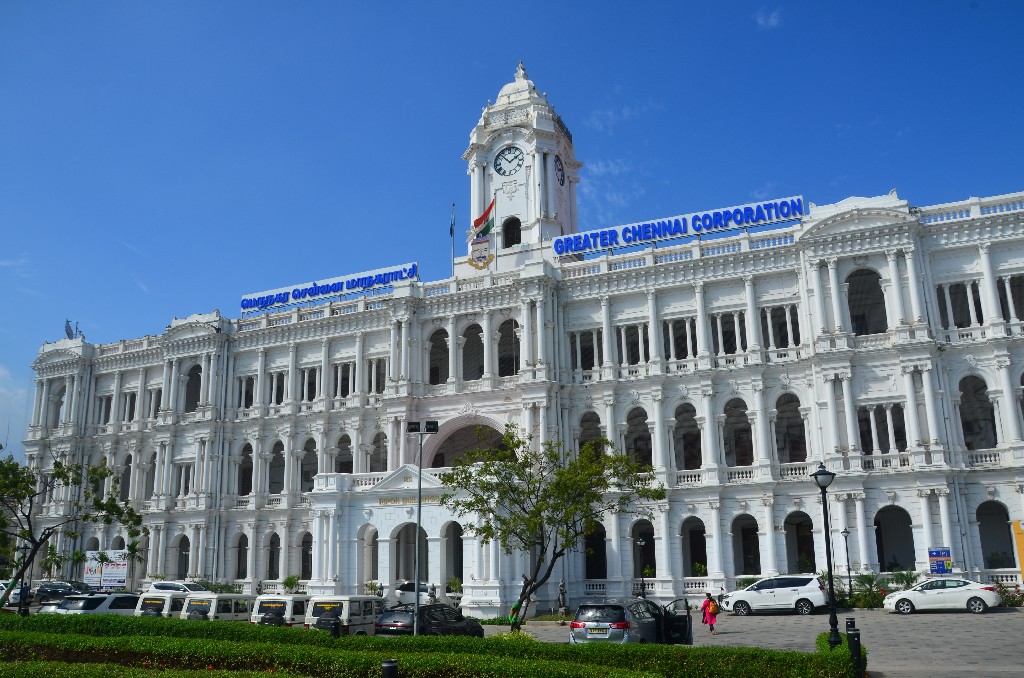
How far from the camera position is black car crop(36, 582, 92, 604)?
178 ft

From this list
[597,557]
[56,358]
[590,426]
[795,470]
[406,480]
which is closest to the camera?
[795,470]

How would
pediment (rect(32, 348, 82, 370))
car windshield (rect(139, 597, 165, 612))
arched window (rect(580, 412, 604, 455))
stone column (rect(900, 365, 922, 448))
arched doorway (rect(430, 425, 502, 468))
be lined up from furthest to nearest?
1. pediment (rect(32, 348, 82, 370))
2. arched doorway (rect(430, 425, 502, 468))
3. arched window (rect(580, 412, 604, 455))
4. stone column (rect(900, 365, 922, 448))
5. car windshield (rect(139, 597, 165, 612))

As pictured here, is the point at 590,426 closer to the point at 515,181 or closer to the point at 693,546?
the point at 693,546

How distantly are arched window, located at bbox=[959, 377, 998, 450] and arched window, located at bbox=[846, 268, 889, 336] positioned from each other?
→ 551 cm

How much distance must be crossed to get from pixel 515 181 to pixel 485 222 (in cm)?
382

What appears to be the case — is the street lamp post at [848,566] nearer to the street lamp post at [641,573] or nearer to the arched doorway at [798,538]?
the arched doorway at [798,538]

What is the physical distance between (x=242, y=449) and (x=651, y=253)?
33.0m

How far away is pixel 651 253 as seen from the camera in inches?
2116

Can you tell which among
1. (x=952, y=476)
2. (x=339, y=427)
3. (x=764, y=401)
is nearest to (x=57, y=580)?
(x=339, y=427)

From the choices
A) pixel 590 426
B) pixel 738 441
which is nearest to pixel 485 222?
pixel 590 426

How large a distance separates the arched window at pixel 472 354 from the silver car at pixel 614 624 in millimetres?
33542

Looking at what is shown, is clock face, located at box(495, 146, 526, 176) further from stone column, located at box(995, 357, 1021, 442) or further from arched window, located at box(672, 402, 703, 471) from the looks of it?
stone column, located at box(995, 357, 1021, 442)

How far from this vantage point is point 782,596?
133 ft

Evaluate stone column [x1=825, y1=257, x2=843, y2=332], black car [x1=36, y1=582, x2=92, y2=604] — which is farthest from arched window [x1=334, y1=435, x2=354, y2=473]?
stone column [x1=825, y1=257, x2=843, y2=332]
